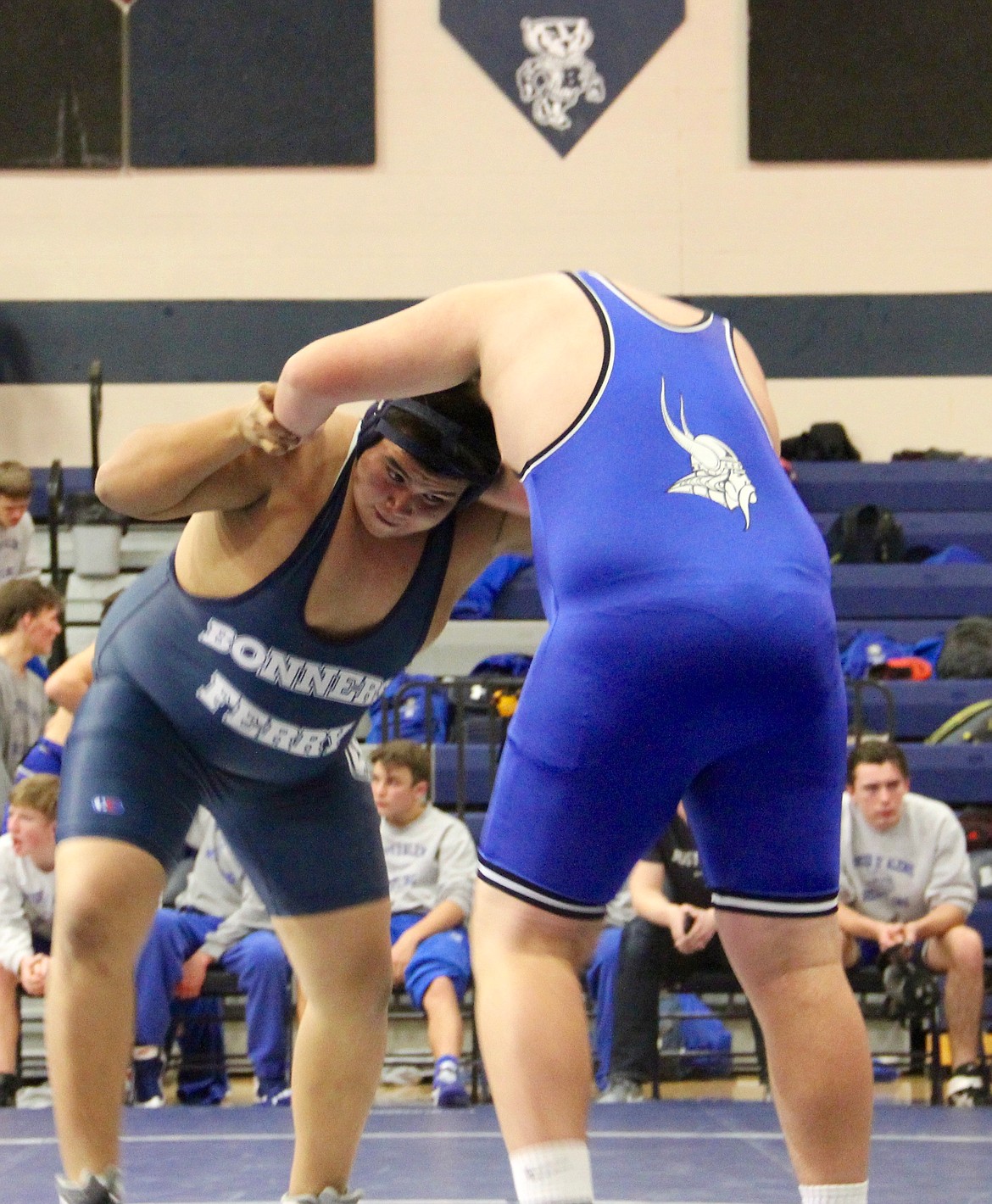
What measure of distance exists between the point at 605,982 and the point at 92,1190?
113 inches

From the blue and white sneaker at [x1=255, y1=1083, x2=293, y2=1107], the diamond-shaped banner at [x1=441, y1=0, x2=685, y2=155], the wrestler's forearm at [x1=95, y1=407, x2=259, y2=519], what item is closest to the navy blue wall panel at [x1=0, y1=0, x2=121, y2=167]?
the diamond-shaped banner at [x1=441, y1=0, x2=685, y2=155]

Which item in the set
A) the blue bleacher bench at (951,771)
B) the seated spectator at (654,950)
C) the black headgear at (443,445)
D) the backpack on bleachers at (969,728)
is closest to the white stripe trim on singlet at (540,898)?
the black headgear at (443,445)

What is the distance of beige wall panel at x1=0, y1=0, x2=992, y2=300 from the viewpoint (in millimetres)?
9688

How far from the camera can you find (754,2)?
379 inches

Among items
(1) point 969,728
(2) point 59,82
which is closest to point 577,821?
(1) point 969,728

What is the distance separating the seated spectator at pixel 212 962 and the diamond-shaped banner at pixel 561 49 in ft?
18.7

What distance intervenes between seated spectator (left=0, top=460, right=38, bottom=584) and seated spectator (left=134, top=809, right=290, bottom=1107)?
2443mm

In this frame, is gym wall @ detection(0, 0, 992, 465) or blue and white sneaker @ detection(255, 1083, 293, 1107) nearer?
blue and white sneaker @ detection(255, 1083, 293, 1107)

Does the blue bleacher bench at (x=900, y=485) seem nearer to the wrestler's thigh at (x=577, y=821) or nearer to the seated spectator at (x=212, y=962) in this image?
the seated spectator at (x=212, y=962)

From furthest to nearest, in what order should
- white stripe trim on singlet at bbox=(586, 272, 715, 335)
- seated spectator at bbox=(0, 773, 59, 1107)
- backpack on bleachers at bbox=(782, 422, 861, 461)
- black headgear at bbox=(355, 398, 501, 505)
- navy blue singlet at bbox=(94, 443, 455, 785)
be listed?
backpack on bleachers at bbox=(782, 422, 861, 461) < seated spectator at bbox=(0, 773, 59, 1107) < navy blue singlet at bbox=(94, 443, 455, 785) < black headgear at bbox=(355, 398, 501, 505) < white stripe trim on singlet at bbox=(586, 272, 715, 335)

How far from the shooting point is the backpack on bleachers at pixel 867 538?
8.39 meters

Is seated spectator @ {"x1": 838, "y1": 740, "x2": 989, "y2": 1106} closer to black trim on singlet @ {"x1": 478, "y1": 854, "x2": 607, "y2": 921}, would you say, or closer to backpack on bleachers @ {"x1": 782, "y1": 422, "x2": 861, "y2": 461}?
black trim on singlet @ {"x1": 478, "y1": 854, "x2": 607, "y2": 921}

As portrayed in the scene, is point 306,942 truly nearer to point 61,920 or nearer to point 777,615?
point 61,920

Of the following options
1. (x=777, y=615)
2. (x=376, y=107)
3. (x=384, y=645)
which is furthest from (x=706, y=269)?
(x=777, y=615)
